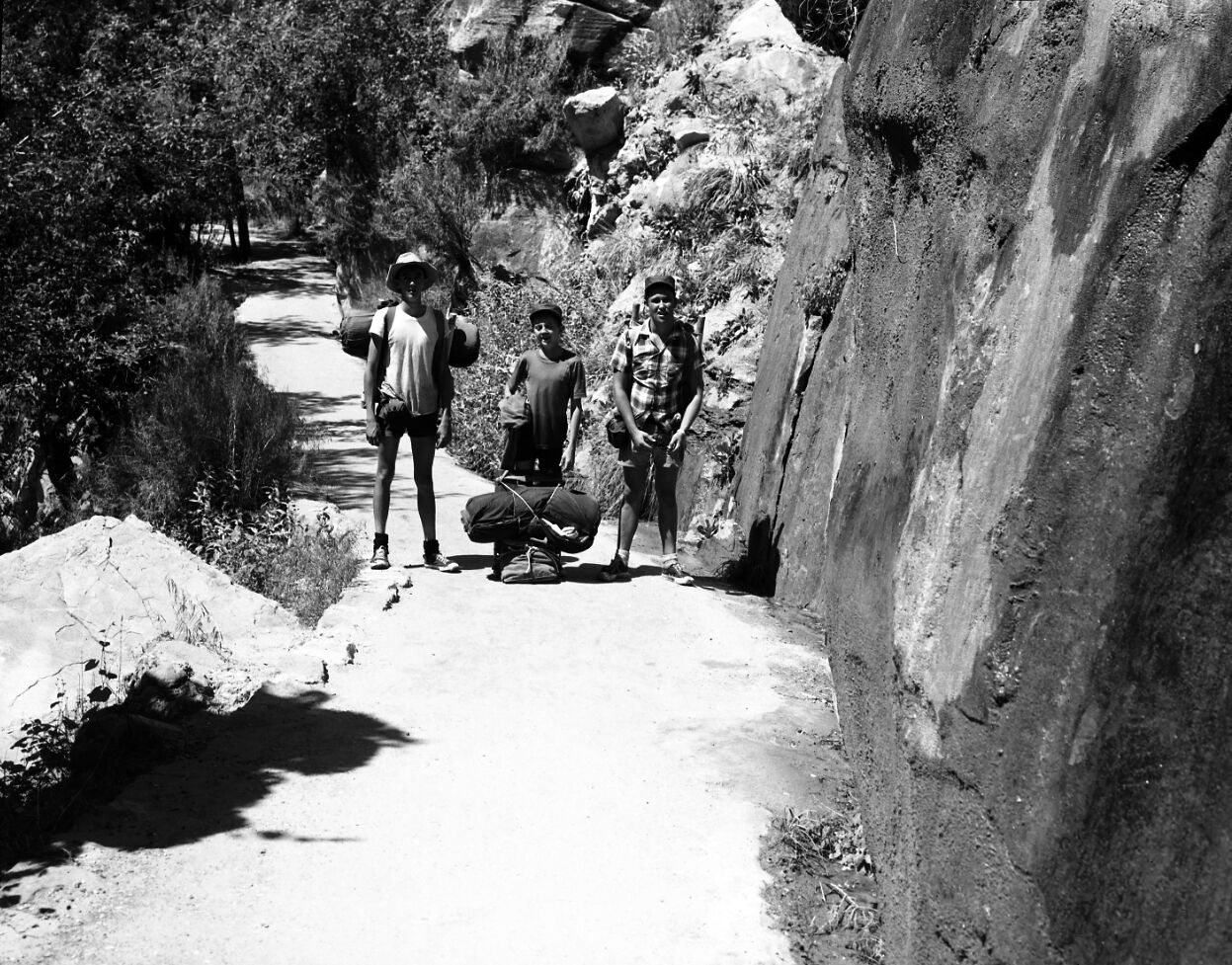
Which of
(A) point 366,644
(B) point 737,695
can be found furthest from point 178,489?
(B) point 737,695

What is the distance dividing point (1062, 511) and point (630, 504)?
17.8 feet

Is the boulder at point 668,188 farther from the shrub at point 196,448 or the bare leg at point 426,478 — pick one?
the bare leg at point 426,478

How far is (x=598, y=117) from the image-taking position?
722 inches

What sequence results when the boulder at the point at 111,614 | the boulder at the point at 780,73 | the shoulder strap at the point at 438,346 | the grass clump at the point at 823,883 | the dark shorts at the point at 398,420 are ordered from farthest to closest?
the boulder at the point at 780,73, the shoulder strap at the point at 438,346, the dark shorts at the point at 398,420, the boulder at the point at 111,614, the grass clump at the point at 823,883

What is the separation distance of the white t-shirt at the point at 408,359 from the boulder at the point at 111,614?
4.91ft

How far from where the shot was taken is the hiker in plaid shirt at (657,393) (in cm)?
840

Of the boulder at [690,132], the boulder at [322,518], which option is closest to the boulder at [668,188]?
the boulder at [690,132]

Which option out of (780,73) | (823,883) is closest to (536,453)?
(823,883)

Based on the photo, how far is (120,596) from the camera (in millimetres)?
8438

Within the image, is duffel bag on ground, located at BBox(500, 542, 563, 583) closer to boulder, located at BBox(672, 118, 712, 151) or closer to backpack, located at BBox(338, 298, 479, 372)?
backpack, located at BBox(338, 298, 479, 372)

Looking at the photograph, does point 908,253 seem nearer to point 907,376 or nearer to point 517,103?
point 907,376

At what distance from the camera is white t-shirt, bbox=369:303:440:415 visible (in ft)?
27.0

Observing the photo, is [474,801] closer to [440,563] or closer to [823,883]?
[823,883]

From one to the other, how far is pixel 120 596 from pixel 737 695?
412cm
